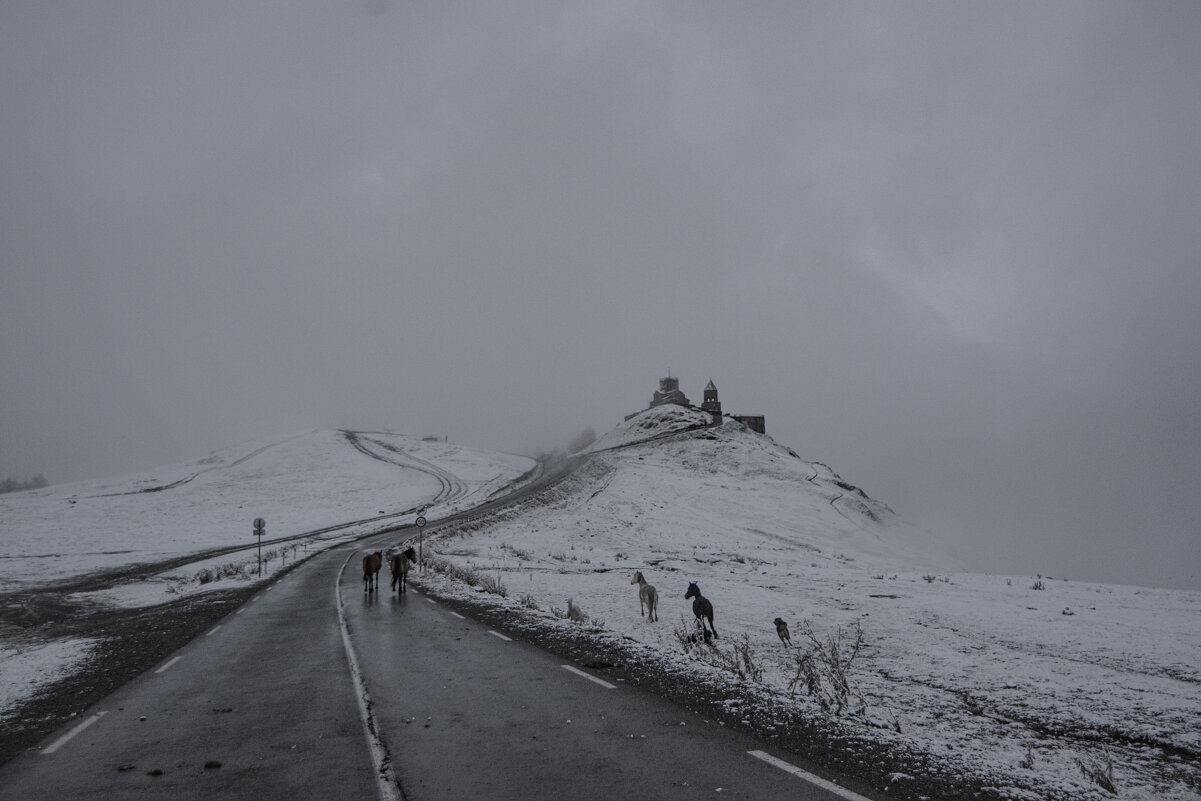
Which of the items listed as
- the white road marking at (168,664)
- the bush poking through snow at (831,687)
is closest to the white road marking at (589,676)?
the bush poking through snow at (831,687)

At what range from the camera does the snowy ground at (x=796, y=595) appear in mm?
8398

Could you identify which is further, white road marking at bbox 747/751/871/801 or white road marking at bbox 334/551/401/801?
white road marking at bbox 334/551/401/801

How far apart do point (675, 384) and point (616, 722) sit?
5878 inches

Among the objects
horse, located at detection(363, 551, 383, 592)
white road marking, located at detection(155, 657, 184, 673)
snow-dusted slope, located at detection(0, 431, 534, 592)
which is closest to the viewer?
white road marking, located at detection(155, 657, 184, 673)

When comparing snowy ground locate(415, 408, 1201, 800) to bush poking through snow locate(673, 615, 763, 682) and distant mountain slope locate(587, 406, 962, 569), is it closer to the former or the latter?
bush poking through snow locate(673, 615, 763, 682)

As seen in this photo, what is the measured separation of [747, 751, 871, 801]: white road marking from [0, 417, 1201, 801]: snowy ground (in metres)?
1.56

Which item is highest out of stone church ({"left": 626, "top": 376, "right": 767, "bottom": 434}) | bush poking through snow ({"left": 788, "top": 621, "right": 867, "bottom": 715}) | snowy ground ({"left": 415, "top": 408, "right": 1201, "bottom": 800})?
stone church ({"left": 626, "top": 376, "right": 767, "bottom": 434})

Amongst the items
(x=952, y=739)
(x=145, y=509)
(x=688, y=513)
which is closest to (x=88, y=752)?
(x=952, y=739)

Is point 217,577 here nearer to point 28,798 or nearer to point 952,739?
point 28,798

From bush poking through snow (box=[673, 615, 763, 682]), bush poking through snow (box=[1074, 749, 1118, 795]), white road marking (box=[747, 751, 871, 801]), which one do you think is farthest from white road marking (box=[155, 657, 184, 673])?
bush poking through snow (box=[1074, 749, 1118, 795])

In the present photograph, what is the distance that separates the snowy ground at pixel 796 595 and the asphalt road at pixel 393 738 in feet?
7.56

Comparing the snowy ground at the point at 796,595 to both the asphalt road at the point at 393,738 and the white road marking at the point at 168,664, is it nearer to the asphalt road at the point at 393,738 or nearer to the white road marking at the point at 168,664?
the white road marking at the point at 168,664

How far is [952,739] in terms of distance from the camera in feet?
25.8

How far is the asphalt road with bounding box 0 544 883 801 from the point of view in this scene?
6.35 metres
